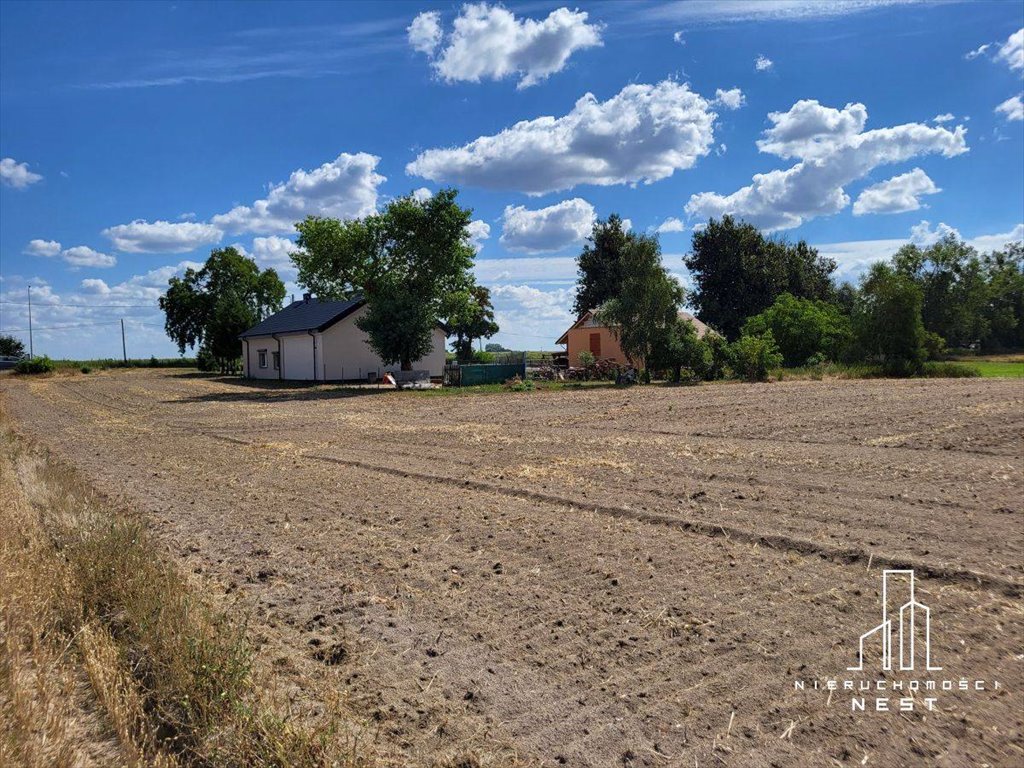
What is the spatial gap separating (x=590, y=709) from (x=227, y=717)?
1.73 meters

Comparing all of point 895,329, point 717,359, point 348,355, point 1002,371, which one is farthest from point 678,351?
point 1002,371

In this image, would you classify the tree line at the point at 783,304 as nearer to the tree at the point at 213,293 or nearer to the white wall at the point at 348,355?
the white wall at the point at 348,355

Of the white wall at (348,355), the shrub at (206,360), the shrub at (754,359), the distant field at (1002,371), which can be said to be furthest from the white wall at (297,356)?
the distant field at (1002,371)

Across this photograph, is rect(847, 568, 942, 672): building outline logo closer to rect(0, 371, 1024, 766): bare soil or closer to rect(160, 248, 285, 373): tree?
rect(0, 371, 1024, 766): bare soil

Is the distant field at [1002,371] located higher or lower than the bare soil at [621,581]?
higher

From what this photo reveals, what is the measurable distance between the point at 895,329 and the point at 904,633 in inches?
1308

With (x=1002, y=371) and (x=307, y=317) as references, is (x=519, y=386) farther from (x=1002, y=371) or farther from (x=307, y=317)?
(x=1002, y=371)

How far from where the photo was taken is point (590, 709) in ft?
10.6

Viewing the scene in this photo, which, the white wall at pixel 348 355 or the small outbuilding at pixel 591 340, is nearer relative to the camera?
the white wall at pixel 348 355

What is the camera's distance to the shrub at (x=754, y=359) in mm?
30844

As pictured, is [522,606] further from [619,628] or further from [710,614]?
[710,614]

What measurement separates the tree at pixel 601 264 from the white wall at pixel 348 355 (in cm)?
2019

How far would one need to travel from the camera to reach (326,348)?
36094 mm

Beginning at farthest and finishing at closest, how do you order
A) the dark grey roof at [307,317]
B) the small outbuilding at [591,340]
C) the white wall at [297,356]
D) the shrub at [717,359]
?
the small outbuilding at [591,340], the white wall at [297,356], the dark grey roof at [307,317], the shrub at [717,359]
